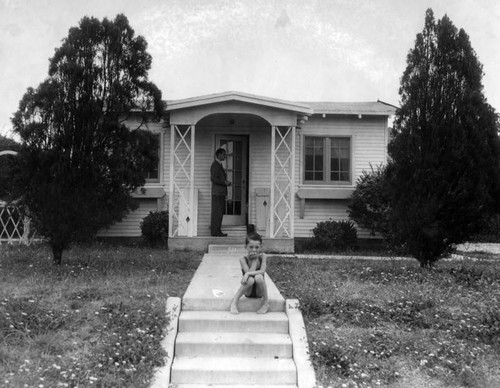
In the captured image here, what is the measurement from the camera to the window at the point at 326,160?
1484 centimetres

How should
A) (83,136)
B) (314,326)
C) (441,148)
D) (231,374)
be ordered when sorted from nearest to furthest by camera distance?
(231,374), (314,326), (83,136), (441,148)

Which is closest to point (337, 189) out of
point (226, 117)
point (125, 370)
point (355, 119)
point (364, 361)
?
point (355, 119)

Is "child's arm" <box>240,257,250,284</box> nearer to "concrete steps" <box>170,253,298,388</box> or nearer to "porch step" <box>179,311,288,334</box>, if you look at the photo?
"concrete steps" <box>170,253,298,388</box>

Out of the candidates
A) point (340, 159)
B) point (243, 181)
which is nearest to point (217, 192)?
point (243, 181)

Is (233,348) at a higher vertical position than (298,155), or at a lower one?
lower

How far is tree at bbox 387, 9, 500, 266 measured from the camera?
8.62 metres

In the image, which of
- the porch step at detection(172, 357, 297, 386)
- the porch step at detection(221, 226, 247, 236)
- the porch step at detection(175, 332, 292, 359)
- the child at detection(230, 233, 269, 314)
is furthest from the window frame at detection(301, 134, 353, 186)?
the porch step at detection(172, 357, 297, 386)

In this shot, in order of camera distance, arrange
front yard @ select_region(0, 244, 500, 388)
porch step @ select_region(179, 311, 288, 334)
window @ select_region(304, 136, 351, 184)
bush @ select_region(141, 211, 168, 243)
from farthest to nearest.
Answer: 1. window @ select_region(304, 136, 351, 184)
2. bush @ select_region(141, 211, 168, 243)
3. porch step @ select_region(179, 311, 288, 334)
4. front yard @ select_region(0, 244, 500, 388)

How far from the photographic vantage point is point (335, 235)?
45.4ft

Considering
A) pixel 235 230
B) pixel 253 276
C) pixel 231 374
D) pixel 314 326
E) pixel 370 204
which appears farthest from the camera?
pixel 235 230

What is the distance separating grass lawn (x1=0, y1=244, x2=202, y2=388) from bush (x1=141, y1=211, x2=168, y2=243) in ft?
16.0

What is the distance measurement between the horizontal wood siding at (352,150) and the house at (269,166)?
28 mm

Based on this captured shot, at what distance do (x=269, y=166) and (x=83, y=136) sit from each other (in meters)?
6.69

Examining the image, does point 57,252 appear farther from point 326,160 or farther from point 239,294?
point 326,160
